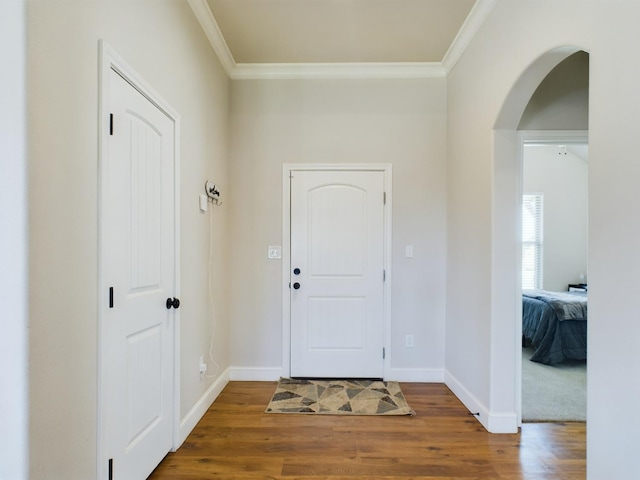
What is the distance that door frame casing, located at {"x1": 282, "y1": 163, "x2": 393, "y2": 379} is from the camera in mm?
2936

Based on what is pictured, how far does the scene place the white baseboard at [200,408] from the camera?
2006mm

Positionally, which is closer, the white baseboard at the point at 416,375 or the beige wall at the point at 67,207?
the beige wall at the point at 67,207

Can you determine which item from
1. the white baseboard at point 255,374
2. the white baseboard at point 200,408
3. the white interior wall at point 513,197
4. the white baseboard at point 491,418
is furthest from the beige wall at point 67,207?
the white baseboard at point 491,418

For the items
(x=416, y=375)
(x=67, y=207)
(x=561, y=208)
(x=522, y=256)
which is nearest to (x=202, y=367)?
(x=67, y=207)

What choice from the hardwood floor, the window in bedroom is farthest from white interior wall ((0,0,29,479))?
the window in bedroom

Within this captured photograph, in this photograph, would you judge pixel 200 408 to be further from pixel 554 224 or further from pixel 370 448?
pixel 554 224

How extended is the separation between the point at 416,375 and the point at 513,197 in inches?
71.6

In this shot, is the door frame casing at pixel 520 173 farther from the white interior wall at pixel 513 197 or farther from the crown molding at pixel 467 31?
the crown molding at pixel 467 31

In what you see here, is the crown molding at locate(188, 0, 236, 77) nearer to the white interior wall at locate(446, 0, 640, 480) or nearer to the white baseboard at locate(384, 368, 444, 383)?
the white interior wall at locate(446, 0, 640, 480)

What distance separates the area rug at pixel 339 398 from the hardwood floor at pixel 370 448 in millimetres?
81

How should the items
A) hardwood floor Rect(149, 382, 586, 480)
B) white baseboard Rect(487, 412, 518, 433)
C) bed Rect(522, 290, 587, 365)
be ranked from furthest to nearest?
→ bed Rect(522, 290, 587, 365), white baseboard Rect(487, 412, 518, 433), hardwood floor Rect(149, 382, 586, 480)

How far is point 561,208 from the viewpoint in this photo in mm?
5688

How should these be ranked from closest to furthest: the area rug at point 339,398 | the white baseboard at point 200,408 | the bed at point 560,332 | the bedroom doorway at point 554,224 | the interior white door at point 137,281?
1. the interior white door at point 137,281
2. the white baseboard at point 200,408
3. the bedroom doorway at point 554,224
4. the area rug at point 339,398
5. the bed at point 560,332

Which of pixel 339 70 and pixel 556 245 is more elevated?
pixel 339 70
